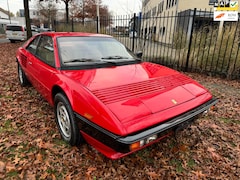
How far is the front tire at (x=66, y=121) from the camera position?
2.16 m

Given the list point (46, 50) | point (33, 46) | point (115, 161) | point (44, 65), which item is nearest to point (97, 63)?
point (44, 65)

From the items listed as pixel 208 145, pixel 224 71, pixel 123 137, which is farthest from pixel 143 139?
pixel 224 71

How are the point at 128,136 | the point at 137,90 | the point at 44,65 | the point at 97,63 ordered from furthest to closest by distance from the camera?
the point at 44,65 < the point at 97,63 < the point at 137,90 < the point at 128,136

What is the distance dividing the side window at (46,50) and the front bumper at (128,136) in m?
1.31

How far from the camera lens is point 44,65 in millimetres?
2930

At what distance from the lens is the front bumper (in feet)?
5.24

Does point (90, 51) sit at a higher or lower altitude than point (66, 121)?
higher

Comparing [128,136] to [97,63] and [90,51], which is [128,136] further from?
[90,51]

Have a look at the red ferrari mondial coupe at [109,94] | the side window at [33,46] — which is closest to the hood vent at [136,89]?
the red ferrari mondial coupe at [109,94]

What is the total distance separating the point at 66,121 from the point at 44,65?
1.10 metres

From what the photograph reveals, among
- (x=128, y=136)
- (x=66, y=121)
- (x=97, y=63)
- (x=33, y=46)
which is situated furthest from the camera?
(x=33, y=46)

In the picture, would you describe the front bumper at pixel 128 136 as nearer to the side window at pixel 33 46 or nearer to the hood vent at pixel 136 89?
the hood vent at pixel 136 89

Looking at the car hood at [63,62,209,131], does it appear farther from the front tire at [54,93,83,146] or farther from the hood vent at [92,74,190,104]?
the front tire at [54,93,83,146]

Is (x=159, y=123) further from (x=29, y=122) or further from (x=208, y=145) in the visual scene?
(x=29, y=122)
